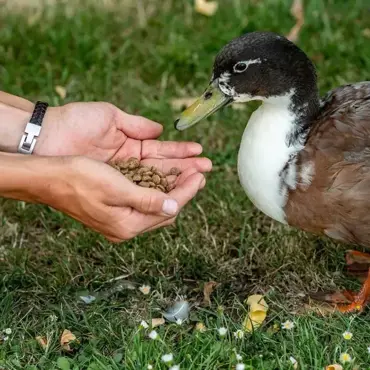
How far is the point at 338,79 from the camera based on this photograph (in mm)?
4352

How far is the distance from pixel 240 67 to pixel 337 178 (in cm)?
50

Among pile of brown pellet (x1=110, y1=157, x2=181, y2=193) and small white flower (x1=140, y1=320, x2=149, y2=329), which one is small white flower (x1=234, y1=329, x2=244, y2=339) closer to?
small white flower (x1=140, y1=320, x2=149, y2=329)

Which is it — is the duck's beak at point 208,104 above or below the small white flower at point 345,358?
above

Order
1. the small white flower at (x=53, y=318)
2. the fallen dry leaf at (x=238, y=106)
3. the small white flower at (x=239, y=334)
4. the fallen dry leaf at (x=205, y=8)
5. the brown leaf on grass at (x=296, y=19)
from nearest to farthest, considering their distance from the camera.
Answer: the small white flower at (x=239, y=334) → the small white flower at (x=53, y=318) → the fallen dry leaf at (x=238, y=106) → the brown leaf on grass at (x=296, y=19) → the fallen dry leaf at (x=205, y=8)

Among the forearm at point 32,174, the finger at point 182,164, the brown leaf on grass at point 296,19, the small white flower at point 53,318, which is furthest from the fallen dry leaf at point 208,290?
the brown leaf on grass at point 296,19

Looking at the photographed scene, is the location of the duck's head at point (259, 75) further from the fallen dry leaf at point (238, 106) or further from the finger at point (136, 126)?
the fallen dry leaf at point (238, 106)

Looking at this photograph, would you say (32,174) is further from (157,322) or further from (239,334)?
(239,334)

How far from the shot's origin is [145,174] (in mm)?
3090

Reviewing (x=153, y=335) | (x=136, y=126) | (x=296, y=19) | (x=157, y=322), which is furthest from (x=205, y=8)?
(x=153, y=335)

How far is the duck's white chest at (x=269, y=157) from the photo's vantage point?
2969mm

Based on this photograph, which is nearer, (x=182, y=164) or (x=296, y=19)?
(x=182, y=164)

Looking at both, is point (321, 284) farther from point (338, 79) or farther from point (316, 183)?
point (338, 79)

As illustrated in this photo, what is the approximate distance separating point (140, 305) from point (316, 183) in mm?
796

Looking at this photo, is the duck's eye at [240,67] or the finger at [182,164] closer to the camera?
the duck's eye at [240,67]
